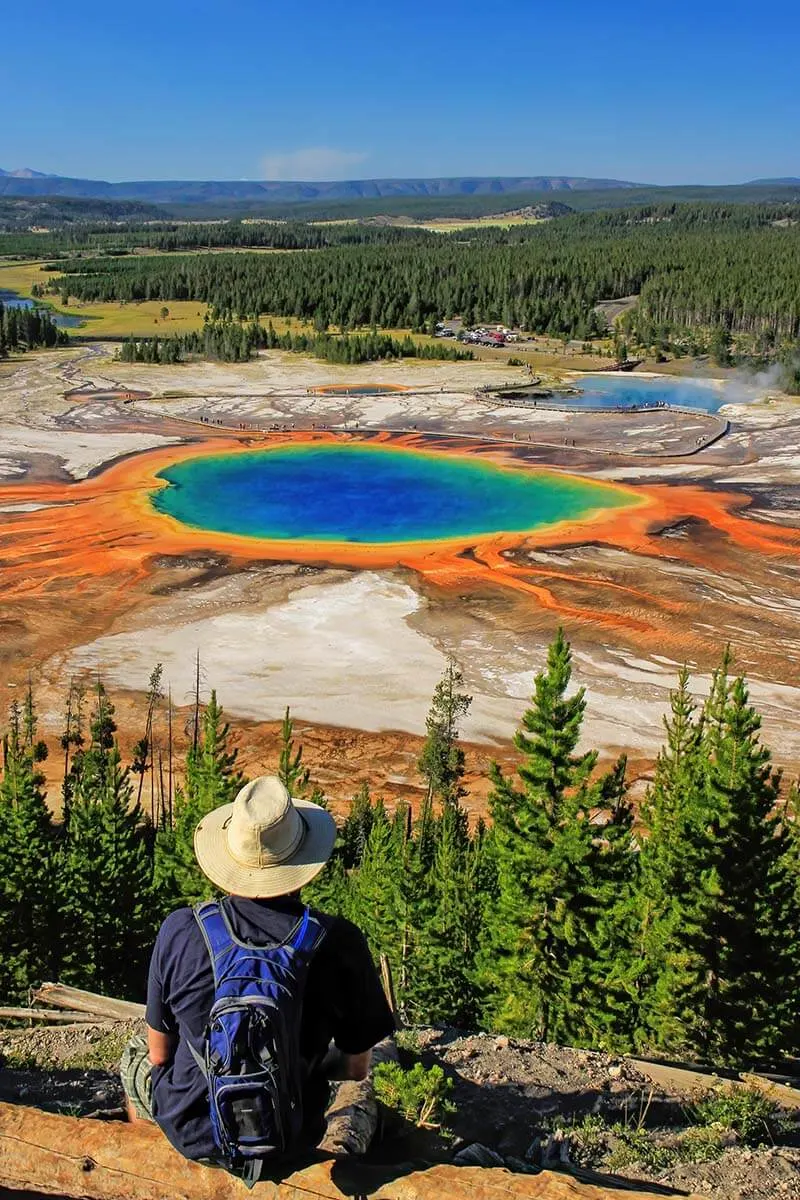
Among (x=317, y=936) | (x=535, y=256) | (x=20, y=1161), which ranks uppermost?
(x=535, y=256)

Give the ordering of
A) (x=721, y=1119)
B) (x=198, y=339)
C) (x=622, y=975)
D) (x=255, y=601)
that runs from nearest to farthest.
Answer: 1. (x=721, y=1119)
2. (x=622, y=975)
3. (x=255, y=601)
4. (x=198, y=339)

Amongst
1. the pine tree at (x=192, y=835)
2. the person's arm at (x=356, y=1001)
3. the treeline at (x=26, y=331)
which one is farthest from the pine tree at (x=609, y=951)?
the treeline at (x=26, y=331)

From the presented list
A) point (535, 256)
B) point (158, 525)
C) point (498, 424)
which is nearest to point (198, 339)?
point (498, 424)

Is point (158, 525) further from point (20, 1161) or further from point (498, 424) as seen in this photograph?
point (20, 1161)

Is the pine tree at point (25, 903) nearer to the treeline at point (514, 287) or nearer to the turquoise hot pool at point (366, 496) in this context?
the turquoise hot pool at point (366, 496)

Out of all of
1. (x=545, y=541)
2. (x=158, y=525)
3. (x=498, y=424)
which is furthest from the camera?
(x=498, y=424)

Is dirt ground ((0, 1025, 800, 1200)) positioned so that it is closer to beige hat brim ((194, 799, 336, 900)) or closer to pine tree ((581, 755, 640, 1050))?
beige hat brim ((194, 799, 336, 900))

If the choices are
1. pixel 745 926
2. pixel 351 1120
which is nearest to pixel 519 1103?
pixel 351 1120
